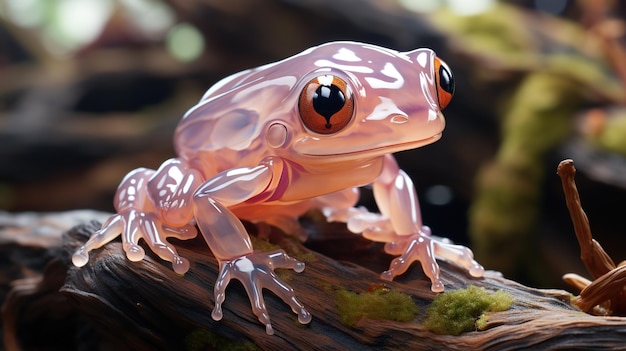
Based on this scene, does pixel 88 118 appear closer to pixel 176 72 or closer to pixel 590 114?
pixel 176 72

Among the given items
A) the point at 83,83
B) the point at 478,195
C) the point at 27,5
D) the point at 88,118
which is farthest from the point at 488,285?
the point at 27,5

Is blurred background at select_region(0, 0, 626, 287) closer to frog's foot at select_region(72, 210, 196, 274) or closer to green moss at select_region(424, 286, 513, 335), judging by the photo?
green moss at select_region(424, 286, 513, 335)

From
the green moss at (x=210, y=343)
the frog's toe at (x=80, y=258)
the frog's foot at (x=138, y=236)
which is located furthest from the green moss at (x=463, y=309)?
the frog's toe at (x=80, y=258)

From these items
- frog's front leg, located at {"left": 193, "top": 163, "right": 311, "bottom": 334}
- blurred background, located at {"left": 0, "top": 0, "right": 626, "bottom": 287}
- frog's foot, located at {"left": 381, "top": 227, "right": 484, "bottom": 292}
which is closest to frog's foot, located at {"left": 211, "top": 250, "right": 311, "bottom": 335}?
frog's front leg, located at {"left": 193, "top": 163, "right": 311, "bottom": 334}

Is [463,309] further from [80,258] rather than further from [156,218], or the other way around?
[80,258]

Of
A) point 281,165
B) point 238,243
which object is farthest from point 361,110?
point 238,243

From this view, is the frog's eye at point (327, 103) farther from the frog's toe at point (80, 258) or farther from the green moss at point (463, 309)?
the frog's toe at point (80, 258)
